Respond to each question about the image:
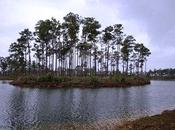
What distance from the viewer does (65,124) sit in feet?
84.6

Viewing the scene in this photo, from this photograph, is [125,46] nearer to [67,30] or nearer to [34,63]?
[67,30]

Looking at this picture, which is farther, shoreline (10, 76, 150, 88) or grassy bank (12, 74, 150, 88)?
grassy bank (12, 74, 150, 88)

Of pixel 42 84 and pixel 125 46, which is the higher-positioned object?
pixel 125 46

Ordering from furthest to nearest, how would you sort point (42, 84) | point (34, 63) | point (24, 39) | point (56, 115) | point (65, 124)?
point (34, 63) → point (24, 39) → point (42, 84) → point (56, 115) → point (65, 124)

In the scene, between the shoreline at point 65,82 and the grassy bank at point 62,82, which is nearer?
the shoreline at point 65,82

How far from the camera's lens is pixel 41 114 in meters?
31.1

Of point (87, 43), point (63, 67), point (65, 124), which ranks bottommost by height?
point (65, 124)

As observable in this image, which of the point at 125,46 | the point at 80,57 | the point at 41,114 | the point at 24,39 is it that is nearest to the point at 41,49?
the point at 24,39

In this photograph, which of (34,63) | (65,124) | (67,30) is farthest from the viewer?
(34,63)

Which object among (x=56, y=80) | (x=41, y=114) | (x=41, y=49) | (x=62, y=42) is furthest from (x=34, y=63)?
(x=41, y=114)

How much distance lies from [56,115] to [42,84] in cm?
4887

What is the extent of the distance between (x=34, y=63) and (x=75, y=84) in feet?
219

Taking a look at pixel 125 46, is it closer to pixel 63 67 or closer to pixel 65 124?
pixel 63 67

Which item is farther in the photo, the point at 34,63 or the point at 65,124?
the point at 34,63
